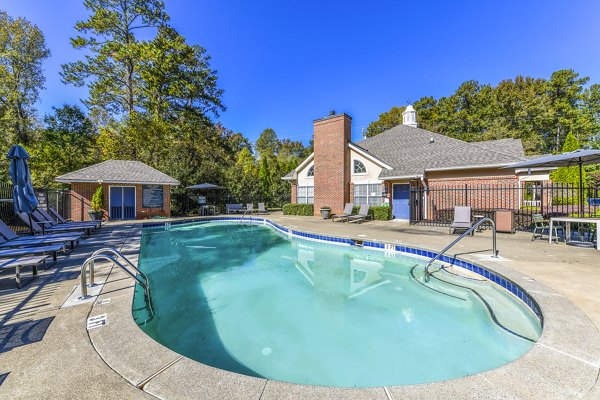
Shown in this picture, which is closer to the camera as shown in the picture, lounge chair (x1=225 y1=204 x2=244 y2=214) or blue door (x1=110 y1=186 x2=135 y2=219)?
blue door (x1=110 y1=186 x2=135 y2=219)

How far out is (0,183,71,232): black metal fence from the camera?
37.8 feet

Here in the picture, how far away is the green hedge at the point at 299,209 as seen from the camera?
18594 mm

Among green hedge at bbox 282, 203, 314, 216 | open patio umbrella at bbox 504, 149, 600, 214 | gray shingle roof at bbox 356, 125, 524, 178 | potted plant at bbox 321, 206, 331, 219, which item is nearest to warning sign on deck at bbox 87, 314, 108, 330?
open patio umbrella at bbox 504, 149, 600, 214

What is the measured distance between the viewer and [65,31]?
20.5 metres

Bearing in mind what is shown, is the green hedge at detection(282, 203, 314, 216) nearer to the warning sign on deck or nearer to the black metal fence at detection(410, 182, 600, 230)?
the black metal fence at detection(410, 182, 600, 230)

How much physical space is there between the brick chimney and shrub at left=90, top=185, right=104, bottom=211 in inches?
540

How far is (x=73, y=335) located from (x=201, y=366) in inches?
65.2

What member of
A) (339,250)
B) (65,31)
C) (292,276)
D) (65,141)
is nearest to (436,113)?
(339,250)

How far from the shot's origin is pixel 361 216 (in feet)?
48.3

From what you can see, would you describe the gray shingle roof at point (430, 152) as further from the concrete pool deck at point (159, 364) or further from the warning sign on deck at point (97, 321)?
the warning sign on deck at point (97, 321)

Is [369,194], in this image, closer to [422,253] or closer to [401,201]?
[401,201]

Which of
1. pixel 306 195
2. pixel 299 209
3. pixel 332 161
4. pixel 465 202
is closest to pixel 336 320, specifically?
pixel 465 202

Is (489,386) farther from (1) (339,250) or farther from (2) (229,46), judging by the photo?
(2) (229,46)

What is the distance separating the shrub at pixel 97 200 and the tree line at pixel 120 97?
15.6ft
